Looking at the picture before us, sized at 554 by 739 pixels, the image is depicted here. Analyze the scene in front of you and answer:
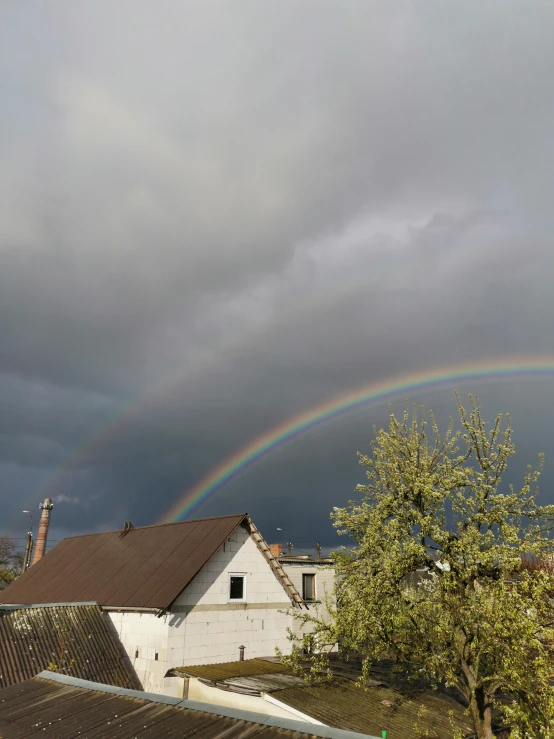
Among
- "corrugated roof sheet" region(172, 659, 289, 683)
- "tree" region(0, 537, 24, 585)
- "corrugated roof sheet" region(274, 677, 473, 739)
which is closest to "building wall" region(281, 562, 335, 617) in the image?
"corrugated roof sheet" region(172, 659, 289, 683)

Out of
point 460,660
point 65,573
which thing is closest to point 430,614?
point 460,660

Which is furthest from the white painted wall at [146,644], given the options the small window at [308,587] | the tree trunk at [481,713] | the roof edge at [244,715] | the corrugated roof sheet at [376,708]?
the small window at [308,587]

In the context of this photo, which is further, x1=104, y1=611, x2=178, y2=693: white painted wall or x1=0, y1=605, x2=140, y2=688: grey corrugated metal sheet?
x1=104, y1=611, x2=178, y2=693: white painted wall

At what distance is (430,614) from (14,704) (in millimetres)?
13653

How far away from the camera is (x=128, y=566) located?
97.1ft

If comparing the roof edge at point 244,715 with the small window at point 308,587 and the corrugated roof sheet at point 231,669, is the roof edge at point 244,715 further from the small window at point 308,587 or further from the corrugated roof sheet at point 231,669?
the small window at point 308,587

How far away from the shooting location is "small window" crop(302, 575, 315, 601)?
1483 inches

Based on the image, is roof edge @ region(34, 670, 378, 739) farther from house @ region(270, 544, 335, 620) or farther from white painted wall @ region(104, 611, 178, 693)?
house @ region(270, 544, 335, 620)

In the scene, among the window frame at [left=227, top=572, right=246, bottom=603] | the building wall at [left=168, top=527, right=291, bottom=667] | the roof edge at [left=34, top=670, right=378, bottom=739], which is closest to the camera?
the roof edge at [left=34, top=670, right=378, bottom=739]

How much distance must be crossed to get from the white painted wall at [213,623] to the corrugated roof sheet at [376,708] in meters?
6.54

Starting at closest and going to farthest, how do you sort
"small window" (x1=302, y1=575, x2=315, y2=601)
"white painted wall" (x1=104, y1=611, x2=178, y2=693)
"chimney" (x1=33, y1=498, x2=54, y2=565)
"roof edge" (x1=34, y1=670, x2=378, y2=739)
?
"roof edge" (x1=34, y1=670, x2=378, y2=739) → "white painted wall" (x1=104, y1=611, x2=178, y2=693) → "small window" (x1=302, y1=575, x2=315, y2=601) → "chimney" (x1=33, y1=498, x2=54, y2=565)

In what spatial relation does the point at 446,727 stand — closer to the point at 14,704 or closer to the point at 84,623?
the point at 14,704

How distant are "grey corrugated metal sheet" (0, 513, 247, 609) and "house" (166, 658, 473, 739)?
4.25m

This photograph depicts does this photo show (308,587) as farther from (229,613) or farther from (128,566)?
(128,566)
